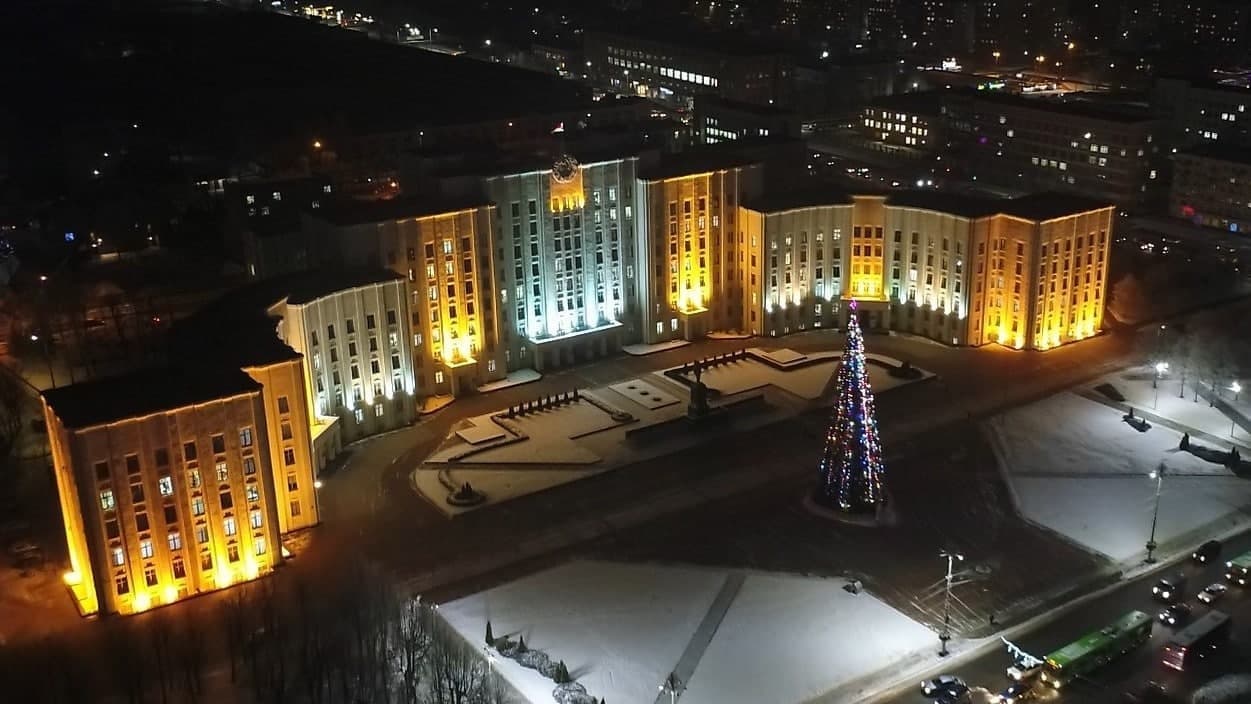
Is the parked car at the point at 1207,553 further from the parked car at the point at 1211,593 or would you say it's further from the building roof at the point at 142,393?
the building roof at the point at 142,393

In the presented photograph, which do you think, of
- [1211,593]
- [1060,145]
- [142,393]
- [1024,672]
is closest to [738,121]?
[1060,145]

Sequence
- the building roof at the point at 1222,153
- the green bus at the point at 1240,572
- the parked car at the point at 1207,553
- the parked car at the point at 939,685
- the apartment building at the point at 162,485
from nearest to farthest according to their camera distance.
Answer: the parked car at the point at 939,685 → the apartment building at the point at 162,485 → the green bus at the point at 1240,572 → the parked car at the point at 1207,553 → the building roof at the point at 1222,153

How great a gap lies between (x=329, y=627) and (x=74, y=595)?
16431mm

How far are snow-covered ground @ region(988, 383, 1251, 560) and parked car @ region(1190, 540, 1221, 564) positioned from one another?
308 cm

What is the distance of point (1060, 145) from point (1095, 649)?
111 m

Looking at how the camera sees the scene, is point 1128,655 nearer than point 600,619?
Yes

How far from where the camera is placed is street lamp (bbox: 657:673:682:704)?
54250mm

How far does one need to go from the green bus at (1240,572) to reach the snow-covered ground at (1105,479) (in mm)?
5304

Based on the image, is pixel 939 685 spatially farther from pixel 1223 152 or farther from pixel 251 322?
pixel 1223 152

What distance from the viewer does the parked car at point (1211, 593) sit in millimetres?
61250

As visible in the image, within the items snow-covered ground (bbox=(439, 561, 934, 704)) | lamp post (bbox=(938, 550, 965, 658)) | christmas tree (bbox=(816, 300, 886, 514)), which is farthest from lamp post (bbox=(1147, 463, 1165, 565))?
snow-covered ground (bbox=(439, 561, 934, 704))

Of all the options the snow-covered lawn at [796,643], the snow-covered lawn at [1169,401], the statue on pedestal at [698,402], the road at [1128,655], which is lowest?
the snow-covered lawn at [796,643]

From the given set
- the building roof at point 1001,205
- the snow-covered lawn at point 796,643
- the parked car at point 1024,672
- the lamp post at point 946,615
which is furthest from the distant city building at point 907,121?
the parked car at point 1024,672

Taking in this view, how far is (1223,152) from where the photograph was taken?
13525 cm
